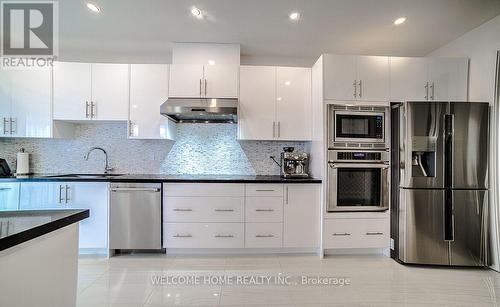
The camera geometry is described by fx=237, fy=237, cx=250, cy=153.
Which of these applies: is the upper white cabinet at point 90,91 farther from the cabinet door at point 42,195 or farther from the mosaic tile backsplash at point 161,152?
the cabinet door at point 42,195

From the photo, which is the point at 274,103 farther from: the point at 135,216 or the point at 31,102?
the point at 31,102

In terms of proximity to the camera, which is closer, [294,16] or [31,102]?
[294,16]

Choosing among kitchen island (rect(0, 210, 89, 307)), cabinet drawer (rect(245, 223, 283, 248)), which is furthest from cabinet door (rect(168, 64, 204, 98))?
kitchen island (rect(0, 210, 89, 307))

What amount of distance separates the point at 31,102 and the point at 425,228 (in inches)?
188

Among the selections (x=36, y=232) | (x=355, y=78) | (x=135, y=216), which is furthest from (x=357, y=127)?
(x=36, y=232)

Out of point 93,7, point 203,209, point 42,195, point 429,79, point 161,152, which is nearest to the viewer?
point 93,7

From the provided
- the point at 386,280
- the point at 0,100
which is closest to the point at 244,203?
the point at 386,280

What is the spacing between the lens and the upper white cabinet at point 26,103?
2.87 m

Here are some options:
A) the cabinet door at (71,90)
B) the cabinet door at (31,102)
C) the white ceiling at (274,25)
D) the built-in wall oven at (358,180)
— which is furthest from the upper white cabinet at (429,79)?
the cabinet door at (31,102)

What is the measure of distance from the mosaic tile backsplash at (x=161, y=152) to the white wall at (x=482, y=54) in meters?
2.03

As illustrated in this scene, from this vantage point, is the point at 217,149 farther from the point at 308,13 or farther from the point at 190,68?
the point at 308,13

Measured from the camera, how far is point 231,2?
2.28 metres

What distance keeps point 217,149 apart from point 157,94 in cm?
104

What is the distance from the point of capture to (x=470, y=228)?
2514mm
